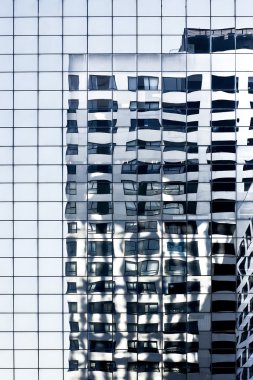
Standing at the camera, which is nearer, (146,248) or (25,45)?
(146,248)

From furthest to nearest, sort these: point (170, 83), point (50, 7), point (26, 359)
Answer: point (26, 359)
point (50, 7)
point (170, 83)

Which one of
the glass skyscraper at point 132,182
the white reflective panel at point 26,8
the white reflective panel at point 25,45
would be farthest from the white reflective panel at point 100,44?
the white reflective panel at point 26,8

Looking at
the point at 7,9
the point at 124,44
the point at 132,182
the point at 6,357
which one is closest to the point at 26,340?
the point at 6,357

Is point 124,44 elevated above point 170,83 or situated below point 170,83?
above

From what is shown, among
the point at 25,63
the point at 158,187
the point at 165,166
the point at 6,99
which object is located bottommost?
the point at 158,187

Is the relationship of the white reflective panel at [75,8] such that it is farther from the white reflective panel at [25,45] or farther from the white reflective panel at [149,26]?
the white reflective panel at [149,26]

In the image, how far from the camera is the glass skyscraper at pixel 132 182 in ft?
75.8

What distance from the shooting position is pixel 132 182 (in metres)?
23.2

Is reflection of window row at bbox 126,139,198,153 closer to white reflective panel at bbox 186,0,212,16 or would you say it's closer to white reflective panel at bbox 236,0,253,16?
white reflective panel at bbox 186,0,212,16

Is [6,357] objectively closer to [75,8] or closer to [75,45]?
[75,45]

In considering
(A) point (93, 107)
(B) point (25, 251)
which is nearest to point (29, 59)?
(A) point (93, 107)

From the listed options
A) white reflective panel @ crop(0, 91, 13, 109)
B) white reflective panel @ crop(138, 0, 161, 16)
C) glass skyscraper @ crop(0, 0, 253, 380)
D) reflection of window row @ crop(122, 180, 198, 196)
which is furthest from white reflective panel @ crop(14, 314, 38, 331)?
white reflective panel @ crop(138, 0, 161, 16)

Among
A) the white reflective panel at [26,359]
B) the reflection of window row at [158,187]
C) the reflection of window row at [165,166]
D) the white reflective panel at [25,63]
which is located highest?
the white reflective panel at [25,63]

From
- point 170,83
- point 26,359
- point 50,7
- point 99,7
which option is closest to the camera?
point 170,83
